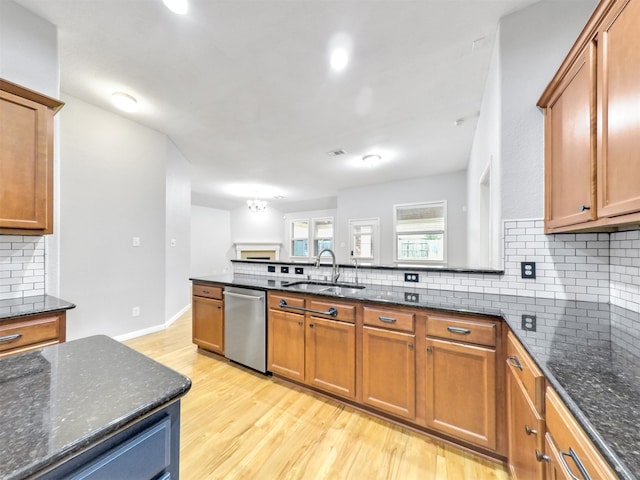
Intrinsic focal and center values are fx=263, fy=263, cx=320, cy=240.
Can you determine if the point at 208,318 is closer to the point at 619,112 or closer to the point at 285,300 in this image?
the point at 285,300

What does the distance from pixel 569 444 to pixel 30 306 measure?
2.67 metres

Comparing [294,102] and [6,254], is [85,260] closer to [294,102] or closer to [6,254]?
[6,254]

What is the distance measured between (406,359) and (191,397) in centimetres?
176

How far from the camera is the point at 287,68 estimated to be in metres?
2.32

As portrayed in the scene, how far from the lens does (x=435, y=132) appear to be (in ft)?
11.7

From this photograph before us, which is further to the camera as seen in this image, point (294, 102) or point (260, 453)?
point (294, 102)

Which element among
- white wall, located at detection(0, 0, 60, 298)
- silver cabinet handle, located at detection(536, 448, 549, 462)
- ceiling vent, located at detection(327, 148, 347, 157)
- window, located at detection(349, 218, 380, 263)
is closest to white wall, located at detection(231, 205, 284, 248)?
window, located at detection(349, 218, 380, 263)

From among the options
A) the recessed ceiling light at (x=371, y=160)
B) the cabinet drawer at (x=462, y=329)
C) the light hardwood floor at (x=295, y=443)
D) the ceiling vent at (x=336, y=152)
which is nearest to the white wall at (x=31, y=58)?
the light hardwood floor at (x=295, y=443)

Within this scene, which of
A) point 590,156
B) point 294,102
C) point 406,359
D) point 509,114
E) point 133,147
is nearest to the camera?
point 590,156

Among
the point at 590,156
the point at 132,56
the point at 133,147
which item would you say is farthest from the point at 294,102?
the point at 590,156

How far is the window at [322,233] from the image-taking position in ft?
25.7

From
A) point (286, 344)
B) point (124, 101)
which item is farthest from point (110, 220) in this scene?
point (286, 344)

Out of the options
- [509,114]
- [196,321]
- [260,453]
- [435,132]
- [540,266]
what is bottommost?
[260,453]

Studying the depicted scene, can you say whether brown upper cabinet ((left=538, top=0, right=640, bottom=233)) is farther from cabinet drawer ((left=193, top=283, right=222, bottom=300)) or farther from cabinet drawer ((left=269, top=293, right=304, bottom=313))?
cabinet drawer ((left=193, top=283, right=222, bottom=300))
